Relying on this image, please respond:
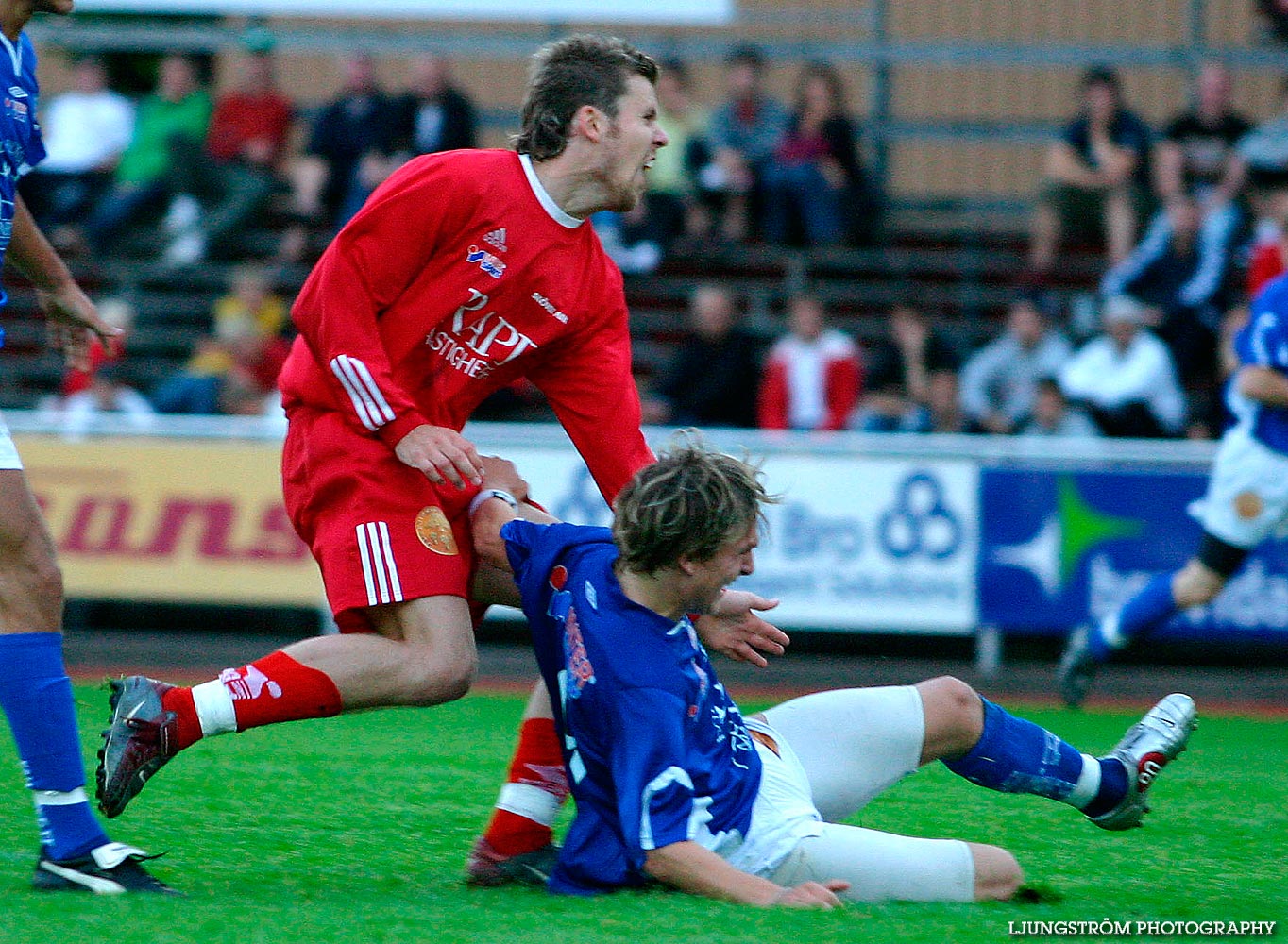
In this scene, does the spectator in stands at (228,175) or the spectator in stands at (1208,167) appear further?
the spectator in stands at (228,175)

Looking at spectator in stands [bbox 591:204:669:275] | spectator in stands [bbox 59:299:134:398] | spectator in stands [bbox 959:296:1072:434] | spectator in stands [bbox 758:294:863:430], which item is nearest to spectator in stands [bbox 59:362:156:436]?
spectator in stands [bbox 59:299:134:398]

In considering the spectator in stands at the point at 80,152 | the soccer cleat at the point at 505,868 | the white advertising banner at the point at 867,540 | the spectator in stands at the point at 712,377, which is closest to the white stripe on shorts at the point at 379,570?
the soccer cleat at the point at 505,868

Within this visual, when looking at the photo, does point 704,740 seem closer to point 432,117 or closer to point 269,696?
point 269,696

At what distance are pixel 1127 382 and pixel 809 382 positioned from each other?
173cm

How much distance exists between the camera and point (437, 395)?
422cm

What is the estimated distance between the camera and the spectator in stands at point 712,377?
9930mm

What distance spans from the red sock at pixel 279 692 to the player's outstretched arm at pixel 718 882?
888 millimetres

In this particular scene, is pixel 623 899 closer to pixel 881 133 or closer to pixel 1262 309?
pixel 1262 309

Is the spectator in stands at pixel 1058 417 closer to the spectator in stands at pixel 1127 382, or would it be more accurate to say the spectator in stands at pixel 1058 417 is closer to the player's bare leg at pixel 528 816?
the spectator in stands at pixel 1127 382

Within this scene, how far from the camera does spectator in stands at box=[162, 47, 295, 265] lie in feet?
40.9

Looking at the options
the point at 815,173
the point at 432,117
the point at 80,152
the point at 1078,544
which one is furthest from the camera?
the point at 80,152

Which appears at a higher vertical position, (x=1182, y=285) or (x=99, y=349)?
(x=1182, y=285)

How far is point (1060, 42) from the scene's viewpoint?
1399cm

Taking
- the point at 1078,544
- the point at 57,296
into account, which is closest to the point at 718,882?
the point at 57,296
